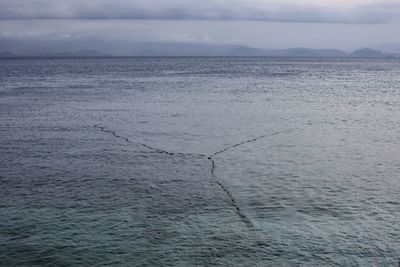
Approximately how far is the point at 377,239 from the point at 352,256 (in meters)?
1.70

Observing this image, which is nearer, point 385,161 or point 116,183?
point 116,183

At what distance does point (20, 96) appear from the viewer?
6075cm

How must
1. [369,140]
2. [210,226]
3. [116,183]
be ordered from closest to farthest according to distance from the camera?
[210,226]
[116,183]
[369,140]

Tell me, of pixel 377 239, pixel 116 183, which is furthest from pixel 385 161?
pixel 116 183

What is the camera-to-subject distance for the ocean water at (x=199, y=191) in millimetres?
14281

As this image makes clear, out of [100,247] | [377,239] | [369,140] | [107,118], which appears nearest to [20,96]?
[107,118]

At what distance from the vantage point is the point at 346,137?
105ft

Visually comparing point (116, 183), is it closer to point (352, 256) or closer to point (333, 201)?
point (333, 201)

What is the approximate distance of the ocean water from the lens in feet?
46.9

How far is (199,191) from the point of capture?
20.0 m

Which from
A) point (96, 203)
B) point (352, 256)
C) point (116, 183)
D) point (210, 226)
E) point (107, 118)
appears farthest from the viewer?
point (107, 118)

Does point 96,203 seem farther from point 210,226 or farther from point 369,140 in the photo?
point 369,140

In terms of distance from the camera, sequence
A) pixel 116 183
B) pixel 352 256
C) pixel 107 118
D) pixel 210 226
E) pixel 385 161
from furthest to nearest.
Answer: pixel 107 118 < pixel 385 161 < pixel 116 183 < pixel 210 226 < pixel 352 256

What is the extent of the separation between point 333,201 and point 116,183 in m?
9.77
